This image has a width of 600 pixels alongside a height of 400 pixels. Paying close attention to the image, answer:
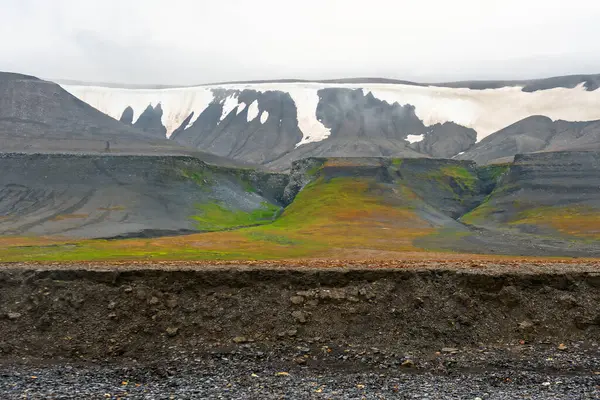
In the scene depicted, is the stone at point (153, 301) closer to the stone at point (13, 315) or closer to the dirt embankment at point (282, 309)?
the dirt embankment at point (282, 309)

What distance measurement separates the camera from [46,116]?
565ft

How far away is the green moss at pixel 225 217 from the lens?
100750 mm

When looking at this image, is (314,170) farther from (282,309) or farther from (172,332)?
(172,332)

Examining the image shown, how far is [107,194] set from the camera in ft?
365

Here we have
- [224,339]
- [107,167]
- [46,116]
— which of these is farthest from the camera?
[46,116]

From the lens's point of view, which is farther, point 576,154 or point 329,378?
point 576,154

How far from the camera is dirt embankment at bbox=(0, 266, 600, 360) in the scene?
22859 millimetres

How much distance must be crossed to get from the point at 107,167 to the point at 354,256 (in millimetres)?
81591

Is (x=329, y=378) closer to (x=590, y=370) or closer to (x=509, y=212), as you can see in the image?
(x=590, y=370)

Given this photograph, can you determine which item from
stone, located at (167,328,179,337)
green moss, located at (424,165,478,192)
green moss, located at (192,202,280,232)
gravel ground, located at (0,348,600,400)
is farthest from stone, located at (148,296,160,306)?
green moss, located at (424,165,478,192)

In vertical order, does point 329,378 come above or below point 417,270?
below

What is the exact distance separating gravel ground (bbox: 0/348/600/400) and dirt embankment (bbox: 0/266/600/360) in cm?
117

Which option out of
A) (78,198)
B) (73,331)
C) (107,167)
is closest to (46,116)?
(107,167)

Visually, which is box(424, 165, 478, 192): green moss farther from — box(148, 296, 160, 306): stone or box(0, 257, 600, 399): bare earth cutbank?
box(148, 296, 160, 306): stone
